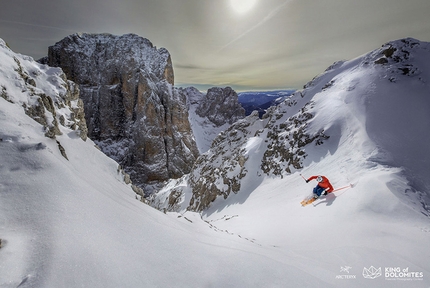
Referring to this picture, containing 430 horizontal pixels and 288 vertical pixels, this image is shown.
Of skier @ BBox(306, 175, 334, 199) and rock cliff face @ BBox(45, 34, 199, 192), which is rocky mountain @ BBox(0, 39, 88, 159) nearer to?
skier @ BBox(306, 175, 334, 199)

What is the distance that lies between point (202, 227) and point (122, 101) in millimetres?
64062

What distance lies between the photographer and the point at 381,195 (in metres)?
8.80

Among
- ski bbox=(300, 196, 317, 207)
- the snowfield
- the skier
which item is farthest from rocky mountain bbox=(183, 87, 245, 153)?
the snowfield

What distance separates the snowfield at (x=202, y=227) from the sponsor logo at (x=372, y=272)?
30mm

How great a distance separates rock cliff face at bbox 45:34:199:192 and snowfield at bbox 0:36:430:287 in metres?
46.6

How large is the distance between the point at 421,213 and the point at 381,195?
1.43 metres

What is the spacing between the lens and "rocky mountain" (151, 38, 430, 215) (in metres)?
11.7

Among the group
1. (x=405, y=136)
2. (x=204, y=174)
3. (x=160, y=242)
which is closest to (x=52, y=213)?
(x=160, y=242)

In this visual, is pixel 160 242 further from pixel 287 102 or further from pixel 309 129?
pixel 287 102

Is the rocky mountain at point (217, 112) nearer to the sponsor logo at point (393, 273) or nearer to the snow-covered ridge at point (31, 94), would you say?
the snow-covered ridge at point (31, 94)

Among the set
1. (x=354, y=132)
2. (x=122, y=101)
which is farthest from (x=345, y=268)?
(x=122, y=101)

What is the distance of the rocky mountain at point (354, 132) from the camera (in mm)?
11734

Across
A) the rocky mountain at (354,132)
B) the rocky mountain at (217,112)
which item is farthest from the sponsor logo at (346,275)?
the rocky mountain at (217,112)

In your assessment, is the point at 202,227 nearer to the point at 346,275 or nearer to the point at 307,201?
the point at 346,275
